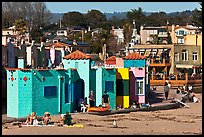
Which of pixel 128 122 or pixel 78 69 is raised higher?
pixel 78 69

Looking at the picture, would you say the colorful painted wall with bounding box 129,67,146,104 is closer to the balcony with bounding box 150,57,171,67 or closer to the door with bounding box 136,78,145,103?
the door with bounding box 136,78,145,103

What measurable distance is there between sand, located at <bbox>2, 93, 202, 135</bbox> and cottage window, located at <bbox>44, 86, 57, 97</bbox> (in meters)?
1.08

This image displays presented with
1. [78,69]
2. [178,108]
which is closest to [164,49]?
[178,108]

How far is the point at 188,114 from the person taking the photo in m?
27.0

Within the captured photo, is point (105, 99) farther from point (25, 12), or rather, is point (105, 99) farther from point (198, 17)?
point (25, 12)

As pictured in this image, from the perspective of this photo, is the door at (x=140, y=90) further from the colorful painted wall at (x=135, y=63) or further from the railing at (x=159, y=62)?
the railing at (x=159, y=62)

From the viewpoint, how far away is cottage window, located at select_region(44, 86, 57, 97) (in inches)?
955

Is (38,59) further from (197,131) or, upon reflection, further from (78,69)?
(197,131)

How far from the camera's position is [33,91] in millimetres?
23797

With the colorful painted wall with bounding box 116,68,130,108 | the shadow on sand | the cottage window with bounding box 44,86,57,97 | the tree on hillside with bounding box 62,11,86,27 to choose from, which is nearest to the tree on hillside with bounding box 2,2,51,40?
the tree on hillside with bounding box 62,11,86,27

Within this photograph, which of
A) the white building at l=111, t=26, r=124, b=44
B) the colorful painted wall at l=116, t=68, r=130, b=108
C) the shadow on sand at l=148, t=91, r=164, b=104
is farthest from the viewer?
the white building at l=111, t=26, r=124, b=44

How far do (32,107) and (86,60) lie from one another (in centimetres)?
387

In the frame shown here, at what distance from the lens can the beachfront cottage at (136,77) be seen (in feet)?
94.1

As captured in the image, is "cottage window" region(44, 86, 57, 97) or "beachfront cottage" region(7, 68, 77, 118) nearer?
"beachfront cottage" region(7, 68, 77, 118)
